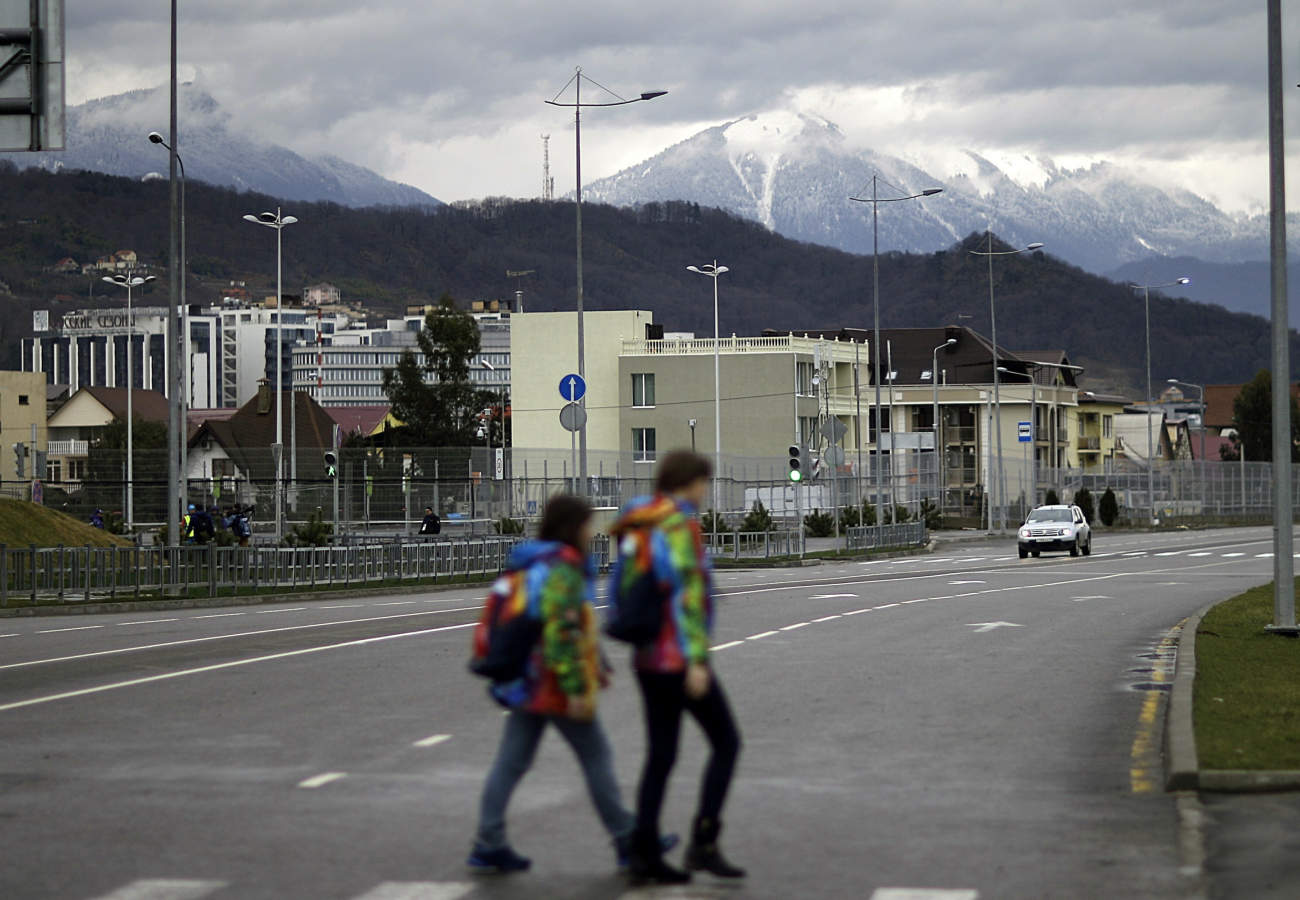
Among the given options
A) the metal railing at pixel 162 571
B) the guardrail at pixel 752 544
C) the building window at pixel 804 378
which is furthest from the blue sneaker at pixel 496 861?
the building window at pixel 804 378

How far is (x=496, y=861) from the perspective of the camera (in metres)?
7.31

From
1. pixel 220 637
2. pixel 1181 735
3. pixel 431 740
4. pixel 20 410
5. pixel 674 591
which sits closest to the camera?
pixel 674 591

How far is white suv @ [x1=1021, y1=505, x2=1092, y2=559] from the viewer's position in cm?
4666

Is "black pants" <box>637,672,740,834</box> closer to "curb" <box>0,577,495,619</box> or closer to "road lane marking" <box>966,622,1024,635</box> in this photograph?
"road lane marking" <box>966,622,1024,635</box>

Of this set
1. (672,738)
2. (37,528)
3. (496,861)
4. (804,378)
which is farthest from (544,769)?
(804,378)

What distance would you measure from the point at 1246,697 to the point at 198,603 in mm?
20920

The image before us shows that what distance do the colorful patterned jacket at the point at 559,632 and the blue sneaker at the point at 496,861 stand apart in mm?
711

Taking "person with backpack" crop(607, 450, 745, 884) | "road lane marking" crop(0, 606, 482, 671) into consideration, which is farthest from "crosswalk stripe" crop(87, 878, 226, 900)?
"road lane marking" crop(0, 606, 482, 671)

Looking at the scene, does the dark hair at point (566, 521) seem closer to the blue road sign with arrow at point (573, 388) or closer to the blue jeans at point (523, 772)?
the blue jeans at point (523, 772)

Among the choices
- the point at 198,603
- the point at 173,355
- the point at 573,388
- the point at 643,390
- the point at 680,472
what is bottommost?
the point at 198,603

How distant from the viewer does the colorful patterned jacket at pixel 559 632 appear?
692cm

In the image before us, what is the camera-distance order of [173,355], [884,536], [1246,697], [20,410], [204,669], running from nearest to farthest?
1. [1246,697]
2. [204,669]
3. [173,355]
4. [884,536]
5. [20,410]

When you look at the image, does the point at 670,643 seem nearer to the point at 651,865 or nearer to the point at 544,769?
the point at 651,865

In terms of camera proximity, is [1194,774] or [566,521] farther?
[1194,774]
